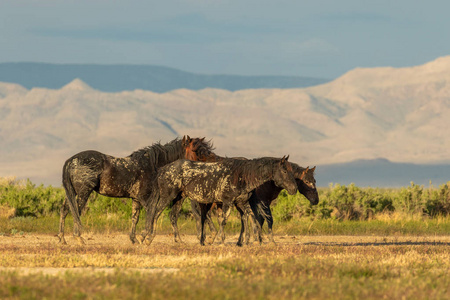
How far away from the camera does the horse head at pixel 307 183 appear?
18.8 m

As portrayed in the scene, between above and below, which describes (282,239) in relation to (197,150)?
below

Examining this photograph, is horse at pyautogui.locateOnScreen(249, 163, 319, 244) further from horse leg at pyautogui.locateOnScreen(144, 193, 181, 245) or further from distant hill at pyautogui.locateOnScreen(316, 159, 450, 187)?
distant hill at pyautogui.locateOnScreen(316, 159, 450, 187)

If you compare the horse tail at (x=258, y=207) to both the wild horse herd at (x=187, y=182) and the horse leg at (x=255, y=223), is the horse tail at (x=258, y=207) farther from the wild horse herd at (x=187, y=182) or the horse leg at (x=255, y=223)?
the horse leg at (x=255, y=223)

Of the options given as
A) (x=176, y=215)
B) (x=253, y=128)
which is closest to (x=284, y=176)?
(x=176, y=215)

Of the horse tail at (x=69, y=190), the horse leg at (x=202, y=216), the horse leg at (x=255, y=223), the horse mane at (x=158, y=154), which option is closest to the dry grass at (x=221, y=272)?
the horse leg at (x=202, y=216)

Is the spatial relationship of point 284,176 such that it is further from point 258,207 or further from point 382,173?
point 382,173

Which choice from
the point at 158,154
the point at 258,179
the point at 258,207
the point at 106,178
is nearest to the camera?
the point at 258,179

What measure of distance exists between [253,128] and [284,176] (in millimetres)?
154041

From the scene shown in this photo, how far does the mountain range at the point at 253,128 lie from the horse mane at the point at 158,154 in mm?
114738

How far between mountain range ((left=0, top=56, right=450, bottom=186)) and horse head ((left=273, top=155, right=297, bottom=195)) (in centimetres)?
11729

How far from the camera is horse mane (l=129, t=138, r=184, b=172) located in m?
19.4

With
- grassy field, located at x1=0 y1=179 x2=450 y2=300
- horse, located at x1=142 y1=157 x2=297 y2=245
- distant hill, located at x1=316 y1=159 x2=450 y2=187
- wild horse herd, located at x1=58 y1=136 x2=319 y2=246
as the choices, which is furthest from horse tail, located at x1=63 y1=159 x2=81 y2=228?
distant hill, located at x1=316 y1=159 x2=450 y2=187

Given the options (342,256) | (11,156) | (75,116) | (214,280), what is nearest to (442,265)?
(342,256)

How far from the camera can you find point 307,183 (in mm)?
18859
